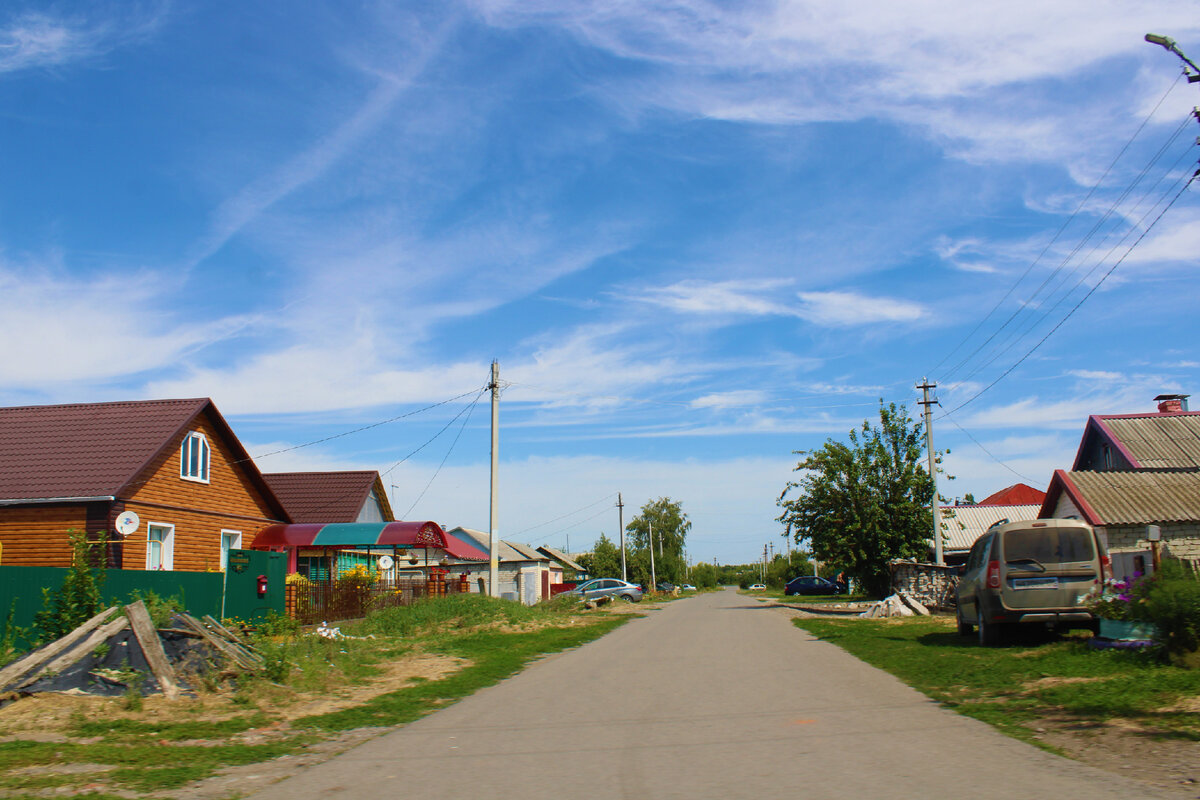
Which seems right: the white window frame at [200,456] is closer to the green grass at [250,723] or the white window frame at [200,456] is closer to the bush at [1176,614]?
A: the green grass at [250,723]

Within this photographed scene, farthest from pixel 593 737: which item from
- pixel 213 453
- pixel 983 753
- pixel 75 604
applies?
pixel 213 453

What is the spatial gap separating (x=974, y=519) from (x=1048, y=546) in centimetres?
3827

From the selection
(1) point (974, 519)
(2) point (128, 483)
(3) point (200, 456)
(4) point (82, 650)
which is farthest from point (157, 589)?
(1) point (974, 519)

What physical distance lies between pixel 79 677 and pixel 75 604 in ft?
9.20

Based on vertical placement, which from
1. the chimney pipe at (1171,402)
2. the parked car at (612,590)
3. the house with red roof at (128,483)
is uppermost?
the chimney pipe at (1171,402)

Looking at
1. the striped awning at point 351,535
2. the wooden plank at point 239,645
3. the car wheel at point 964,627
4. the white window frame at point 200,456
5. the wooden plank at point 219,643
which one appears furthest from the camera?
the striped awning at point 351,535

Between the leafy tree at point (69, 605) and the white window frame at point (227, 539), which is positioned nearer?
the leafy tree at point (69, 605)

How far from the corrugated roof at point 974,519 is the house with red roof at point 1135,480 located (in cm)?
1279

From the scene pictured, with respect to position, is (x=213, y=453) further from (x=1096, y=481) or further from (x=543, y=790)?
(x=1096, y=481)

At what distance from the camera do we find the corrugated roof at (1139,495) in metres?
24.2

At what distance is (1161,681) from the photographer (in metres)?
8.89

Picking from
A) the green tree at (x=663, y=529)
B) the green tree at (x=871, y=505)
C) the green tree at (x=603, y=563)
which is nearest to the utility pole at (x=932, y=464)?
the green tree at (x=871, y=505)

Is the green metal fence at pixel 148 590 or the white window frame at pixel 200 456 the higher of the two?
the white window frame at pixel 200 456

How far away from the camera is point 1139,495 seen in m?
25.4
